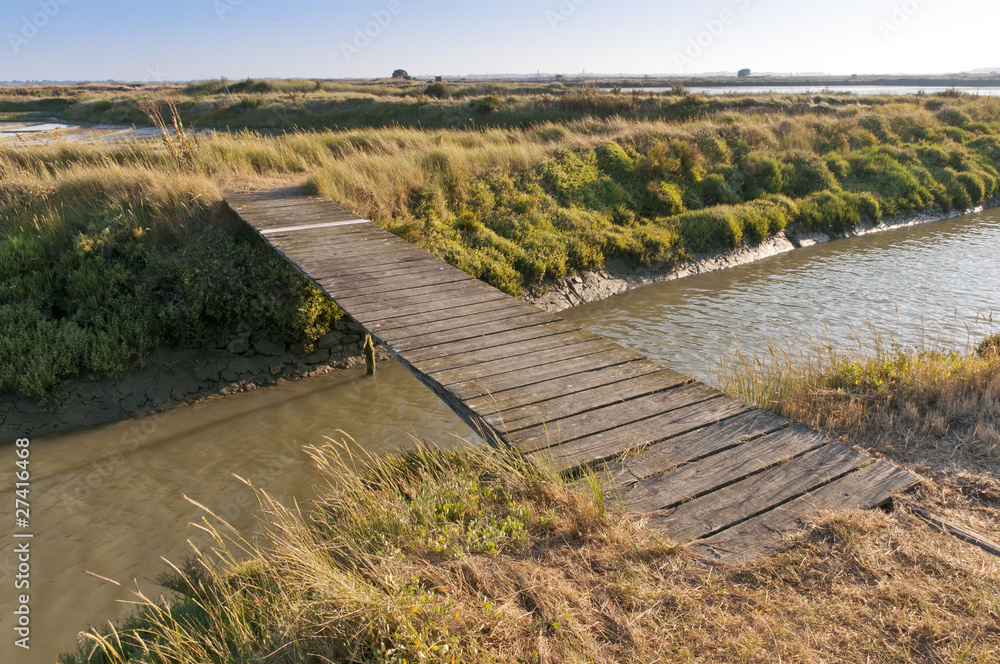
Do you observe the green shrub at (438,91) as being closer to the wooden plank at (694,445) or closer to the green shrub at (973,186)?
the green shrub at (973,186)

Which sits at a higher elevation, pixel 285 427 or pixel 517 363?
pixel 517 363

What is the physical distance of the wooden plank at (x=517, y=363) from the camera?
4.56 m

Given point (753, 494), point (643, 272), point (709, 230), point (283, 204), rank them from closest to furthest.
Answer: point (753, 494)
point (283, 204)
point (643, 272)
point (709, 230)

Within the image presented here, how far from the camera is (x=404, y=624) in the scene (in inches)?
95.2

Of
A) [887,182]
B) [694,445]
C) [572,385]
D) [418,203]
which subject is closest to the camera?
[694,445]

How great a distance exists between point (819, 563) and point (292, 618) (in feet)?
8.16

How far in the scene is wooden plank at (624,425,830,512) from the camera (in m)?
3.37

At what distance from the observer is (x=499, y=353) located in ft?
16.5

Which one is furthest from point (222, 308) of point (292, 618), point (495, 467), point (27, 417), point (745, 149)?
point (745, 149)

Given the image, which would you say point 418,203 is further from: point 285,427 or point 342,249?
point 285,427

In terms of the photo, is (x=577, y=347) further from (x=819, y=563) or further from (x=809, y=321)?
(x=809, y=321)

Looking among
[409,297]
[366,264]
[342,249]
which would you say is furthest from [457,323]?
[342,249]

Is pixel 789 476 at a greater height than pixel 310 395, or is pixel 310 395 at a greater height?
pixel 789 476

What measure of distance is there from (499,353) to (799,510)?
99.6 inches
